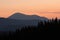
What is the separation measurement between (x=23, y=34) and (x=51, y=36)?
46.7 inches

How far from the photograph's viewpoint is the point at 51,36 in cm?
997

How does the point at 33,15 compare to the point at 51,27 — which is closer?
the point at 51,27

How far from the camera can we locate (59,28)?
9.91 m

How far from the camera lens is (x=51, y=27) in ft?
32.9

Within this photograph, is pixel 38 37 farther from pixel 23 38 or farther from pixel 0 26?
pixel 0 26

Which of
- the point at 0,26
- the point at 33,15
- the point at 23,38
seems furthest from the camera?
the point at 33,15

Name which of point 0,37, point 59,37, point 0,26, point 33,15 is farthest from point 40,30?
point 33,15

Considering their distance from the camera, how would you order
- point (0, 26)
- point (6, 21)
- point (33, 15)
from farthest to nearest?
point (33, 15)
point (6, 21)
point (0, 26)

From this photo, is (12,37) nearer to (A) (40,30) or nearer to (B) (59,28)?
(A) (40,30)

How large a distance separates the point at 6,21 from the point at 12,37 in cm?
637

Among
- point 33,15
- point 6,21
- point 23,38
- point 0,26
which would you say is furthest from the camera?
point 33,15

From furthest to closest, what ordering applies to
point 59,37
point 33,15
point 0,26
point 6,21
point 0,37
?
point 33,15 < point 6,21 < point 0,26 < point 0,37 < point 59,37

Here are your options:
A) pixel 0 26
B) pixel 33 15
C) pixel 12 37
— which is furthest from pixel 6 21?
pixel 12 37

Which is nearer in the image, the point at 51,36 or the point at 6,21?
the point at 51,36
